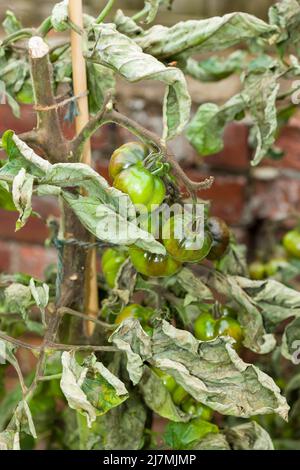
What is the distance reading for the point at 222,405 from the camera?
0.56 m

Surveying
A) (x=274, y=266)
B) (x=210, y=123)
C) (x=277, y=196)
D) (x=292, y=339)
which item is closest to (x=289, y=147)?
(x=277, y=196)

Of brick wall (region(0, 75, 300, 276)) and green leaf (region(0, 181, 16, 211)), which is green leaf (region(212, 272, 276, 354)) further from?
brick wall (region(0, 75, 300, 276))

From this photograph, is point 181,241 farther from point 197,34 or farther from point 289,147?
point 289,147

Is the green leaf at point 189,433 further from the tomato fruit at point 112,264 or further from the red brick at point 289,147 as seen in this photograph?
the red brick at point 289,147

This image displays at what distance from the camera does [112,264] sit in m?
0.73

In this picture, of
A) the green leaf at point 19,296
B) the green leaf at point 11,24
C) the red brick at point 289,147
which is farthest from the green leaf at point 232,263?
the red brick at point 289,147

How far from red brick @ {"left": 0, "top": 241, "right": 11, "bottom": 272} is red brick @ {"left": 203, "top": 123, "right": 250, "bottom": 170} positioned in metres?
0.41

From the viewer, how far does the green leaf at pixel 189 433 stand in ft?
2.24

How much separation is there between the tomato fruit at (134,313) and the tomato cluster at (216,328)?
51 millimetres

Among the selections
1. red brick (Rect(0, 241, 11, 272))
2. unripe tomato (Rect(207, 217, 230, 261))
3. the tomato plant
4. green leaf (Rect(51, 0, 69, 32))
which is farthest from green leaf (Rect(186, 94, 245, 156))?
red brick (Rect(0, 241, 11, 272))

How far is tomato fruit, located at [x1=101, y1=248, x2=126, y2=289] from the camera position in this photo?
0.72m

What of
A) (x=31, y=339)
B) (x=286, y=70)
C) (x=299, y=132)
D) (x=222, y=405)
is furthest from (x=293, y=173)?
(x=222, y=405)
